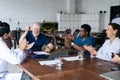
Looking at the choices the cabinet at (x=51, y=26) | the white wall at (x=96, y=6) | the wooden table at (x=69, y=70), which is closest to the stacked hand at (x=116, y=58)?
the wooden table at (x=69, y=70)

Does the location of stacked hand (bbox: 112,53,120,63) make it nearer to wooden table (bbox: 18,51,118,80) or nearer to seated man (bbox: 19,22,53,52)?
wooden table (bbox: 18,51,118,80)

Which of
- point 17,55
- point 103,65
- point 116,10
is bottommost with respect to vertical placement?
point 103,65

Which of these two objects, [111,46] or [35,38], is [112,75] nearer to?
[111,46]

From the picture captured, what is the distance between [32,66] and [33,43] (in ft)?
3.58

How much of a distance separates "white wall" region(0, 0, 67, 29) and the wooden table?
24.3 ft

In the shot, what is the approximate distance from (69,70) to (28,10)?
27.1ft

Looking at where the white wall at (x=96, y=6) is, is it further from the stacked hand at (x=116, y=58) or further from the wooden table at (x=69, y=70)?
the wooden table at (x=69, y=70)

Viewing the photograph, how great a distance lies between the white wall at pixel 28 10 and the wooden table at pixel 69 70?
7.40 meters

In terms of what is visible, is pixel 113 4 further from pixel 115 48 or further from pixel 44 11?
pixel 115 48

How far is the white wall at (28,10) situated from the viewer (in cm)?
923

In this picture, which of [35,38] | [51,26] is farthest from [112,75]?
[51,26]

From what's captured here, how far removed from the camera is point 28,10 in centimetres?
978

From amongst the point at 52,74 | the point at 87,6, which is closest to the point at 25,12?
the point at 87,6

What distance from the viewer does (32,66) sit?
6.85 feet
